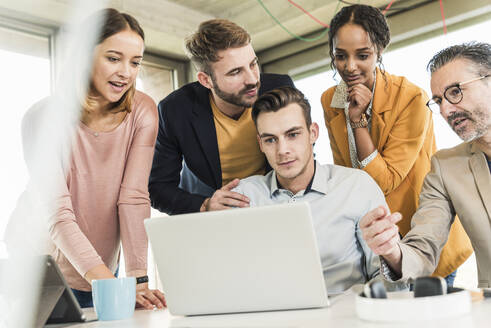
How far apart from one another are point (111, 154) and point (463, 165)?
1.16 meters

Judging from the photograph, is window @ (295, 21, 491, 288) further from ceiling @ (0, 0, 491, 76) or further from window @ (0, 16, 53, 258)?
window @ (0, 16, 53, 258)

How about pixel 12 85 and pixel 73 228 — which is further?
pixel 12 85

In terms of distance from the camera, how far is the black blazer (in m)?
2.06

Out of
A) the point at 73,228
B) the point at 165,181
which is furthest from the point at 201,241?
the point at 165,181

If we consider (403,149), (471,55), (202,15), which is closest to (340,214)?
(403,149)

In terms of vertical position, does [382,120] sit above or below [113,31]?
below

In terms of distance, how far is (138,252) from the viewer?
171 centimetres

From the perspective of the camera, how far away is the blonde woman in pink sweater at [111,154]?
1763 millimetres

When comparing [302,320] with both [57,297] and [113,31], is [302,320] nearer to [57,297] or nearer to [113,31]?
[57,297]

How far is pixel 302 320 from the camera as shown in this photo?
0.92 m

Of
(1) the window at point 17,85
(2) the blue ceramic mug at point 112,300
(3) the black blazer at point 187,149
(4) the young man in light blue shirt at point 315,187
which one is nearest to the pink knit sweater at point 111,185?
(3) the black blazer at point 187,149

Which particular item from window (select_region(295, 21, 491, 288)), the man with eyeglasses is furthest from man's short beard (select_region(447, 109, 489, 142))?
window (select_region(295, 21, 491, 288))

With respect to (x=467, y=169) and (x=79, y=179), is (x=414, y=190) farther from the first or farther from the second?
(x=79, y=179)

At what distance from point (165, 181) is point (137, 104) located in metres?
0.38
